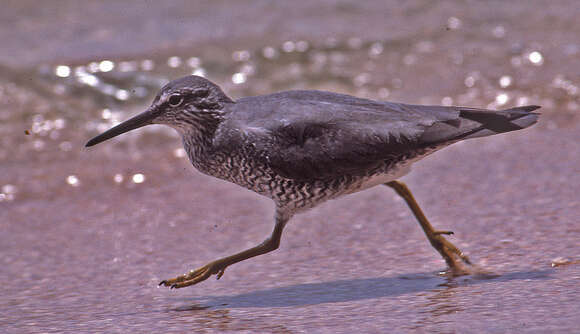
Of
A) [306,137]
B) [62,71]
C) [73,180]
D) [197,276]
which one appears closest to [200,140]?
[306,137]

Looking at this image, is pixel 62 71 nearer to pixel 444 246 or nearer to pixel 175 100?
pixel 175 100

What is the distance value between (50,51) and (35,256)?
16.4ft

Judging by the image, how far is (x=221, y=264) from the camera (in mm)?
4734

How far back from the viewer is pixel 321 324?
3887 millimetres

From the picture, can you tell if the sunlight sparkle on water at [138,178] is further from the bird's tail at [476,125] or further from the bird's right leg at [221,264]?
the bird's tail at [476,125]

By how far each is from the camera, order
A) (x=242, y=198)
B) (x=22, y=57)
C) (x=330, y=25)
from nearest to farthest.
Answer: (x=242, y=198) < (x=22, y=57) < (x=330, y=25)

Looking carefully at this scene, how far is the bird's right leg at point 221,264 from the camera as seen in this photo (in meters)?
4.66

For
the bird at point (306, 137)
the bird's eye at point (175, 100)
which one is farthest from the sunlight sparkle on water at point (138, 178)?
the bird's eye at point (175, 100)

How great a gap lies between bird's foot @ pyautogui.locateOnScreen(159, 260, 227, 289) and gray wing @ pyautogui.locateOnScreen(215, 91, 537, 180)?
26.0 inches

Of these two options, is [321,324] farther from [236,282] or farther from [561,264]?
[561,264]

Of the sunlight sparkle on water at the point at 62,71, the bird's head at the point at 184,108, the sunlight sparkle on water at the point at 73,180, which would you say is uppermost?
the sunlight sparkle on water at the point at 62,71

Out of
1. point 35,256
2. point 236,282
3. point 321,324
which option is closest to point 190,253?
point 236,282

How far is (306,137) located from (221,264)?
2.84 ft

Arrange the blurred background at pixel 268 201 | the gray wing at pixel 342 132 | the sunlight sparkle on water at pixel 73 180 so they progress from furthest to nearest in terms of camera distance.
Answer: the sunlight sparkle on water at pixel 73 180, the gray wing at pixel 342 132, the blurred background at pixel 268 201
